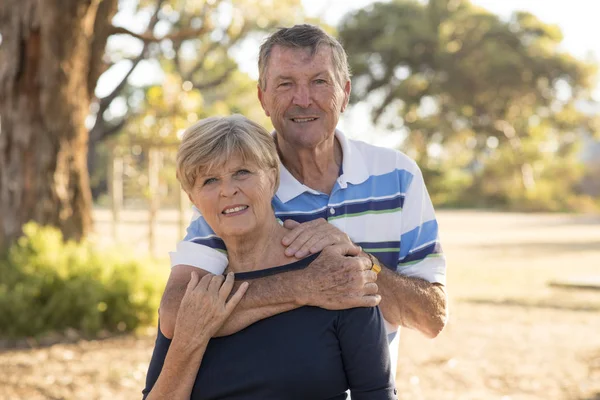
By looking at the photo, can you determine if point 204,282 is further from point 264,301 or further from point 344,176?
point 344,176

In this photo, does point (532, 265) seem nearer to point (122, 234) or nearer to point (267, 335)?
point (122, 234)

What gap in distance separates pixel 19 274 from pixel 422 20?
3134 cm

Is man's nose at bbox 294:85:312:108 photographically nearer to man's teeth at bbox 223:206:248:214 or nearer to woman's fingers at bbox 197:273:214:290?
man's teeth at bbox 223:206:248:214

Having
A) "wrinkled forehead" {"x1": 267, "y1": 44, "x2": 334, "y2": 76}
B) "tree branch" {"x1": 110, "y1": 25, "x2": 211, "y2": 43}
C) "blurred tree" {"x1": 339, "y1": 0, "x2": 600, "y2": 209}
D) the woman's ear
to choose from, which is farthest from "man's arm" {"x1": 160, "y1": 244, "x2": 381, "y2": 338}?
"blurred tree" {"x1": 339, "y1": 0, "x2": 600, "y2": 209}

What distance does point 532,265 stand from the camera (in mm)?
13945

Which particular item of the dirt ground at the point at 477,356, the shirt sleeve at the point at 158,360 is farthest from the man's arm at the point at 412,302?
the dirt ground at the point at 477,356

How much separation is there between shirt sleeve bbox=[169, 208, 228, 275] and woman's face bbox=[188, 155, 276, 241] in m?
0.11

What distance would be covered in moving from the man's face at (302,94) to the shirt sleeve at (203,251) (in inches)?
18.9

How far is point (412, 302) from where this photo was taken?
2.58 m

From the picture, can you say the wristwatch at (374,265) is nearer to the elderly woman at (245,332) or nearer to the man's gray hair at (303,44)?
the elderly woman at (245,332)

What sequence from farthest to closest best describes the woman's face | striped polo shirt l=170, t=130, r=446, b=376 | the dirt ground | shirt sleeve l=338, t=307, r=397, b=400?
the dirt ground, striped polo shirt l=170, t=130, r=446, b=376, the woman's face, shirt sleeve l=338, t=307, r=397, b=400

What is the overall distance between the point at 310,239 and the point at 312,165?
0.50 meters

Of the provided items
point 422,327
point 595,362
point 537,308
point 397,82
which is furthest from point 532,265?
point 397,82

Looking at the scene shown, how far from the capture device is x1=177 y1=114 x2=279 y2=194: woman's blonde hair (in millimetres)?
2230
